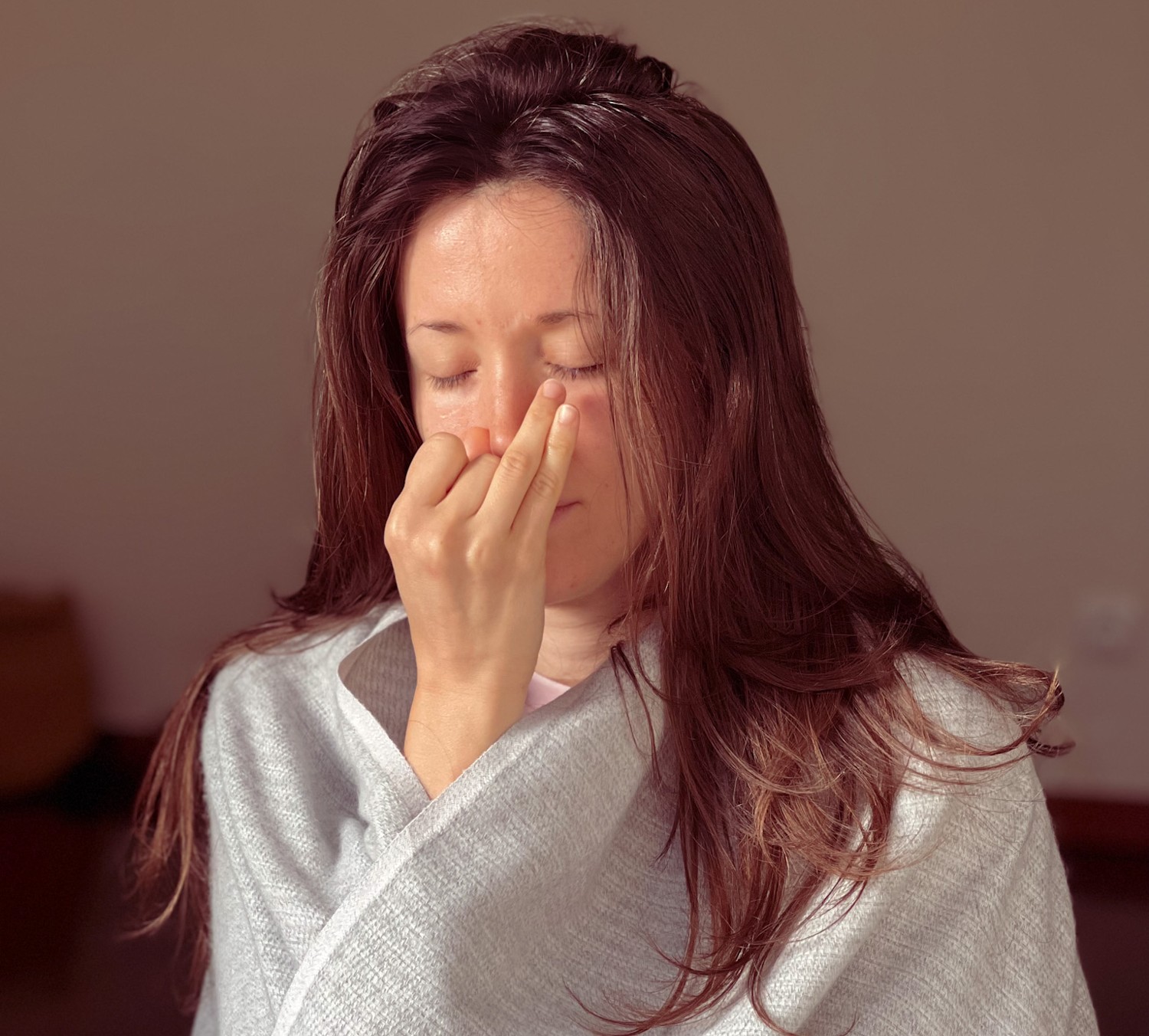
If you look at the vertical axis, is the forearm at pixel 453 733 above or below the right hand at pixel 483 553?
below

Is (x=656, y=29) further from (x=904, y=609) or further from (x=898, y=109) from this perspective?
(x=904, y=609)

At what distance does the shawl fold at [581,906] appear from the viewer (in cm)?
78

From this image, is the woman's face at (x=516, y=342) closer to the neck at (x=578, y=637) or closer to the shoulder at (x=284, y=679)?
the neck at (x=578, y=637)

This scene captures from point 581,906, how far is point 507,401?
365mm

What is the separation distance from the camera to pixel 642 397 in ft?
2.81

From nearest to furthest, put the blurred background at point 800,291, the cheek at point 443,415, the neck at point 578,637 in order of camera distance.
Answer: the cheek at point 443,415
the neck at point 578,637
the blurred background at point 800,291

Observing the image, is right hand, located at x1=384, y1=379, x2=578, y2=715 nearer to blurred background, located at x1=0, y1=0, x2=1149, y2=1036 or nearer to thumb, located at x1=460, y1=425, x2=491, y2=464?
thumb, located at x1=460, y1=425, x2=491, y2=464

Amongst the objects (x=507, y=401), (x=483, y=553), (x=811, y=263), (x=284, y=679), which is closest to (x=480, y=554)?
(x=483, y=553)

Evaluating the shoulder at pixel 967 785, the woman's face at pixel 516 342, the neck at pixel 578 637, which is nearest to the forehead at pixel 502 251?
the woman's face at pixel 516 342

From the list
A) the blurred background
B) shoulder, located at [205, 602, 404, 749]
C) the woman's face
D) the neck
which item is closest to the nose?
the woman's face

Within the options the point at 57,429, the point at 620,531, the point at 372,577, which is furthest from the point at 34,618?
the point at 620,531

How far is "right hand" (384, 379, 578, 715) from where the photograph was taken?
0.83m

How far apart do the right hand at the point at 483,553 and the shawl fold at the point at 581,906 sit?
55 millimetres

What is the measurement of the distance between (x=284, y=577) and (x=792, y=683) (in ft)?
5.51
